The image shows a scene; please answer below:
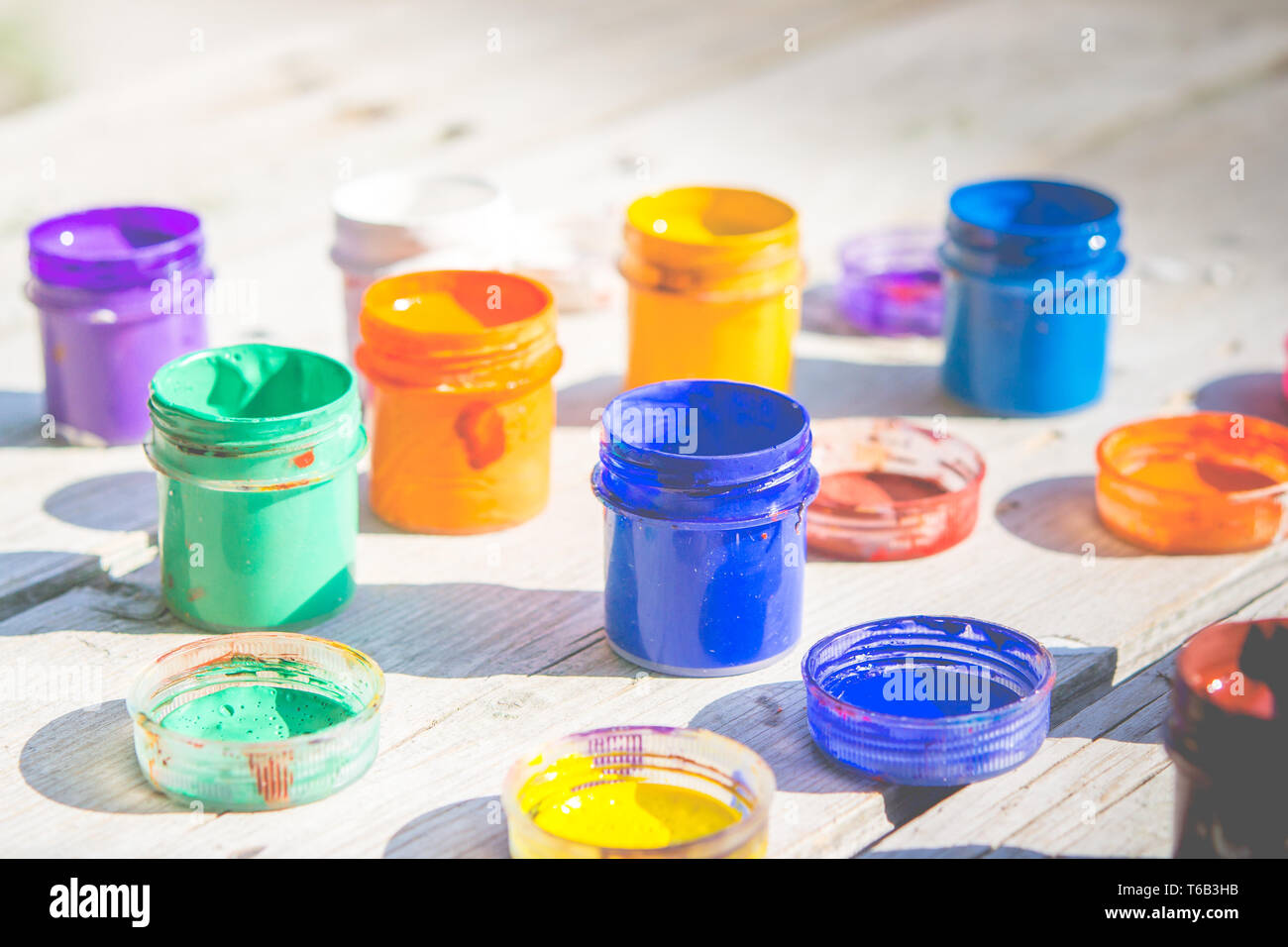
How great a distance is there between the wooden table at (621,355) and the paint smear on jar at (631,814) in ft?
0.26

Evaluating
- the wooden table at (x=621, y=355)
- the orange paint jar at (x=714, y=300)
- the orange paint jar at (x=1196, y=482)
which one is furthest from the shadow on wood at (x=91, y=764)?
the orange paint jar at (x=1196, y=482)

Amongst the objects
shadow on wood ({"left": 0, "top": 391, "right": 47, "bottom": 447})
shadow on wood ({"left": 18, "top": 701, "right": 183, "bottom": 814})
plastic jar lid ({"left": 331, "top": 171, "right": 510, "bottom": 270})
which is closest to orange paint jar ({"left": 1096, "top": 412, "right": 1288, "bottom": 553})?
plastic jar lid ({"left": 331, "top": 171, "right": 510, "bottom": 270})

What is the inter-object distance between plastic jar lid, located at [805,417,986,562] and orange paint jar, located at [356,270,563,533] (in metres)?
0.46

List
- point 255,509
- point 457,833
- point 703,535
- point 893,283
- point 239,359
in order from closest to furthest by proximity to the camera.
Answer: point 457,833
point 703,535
point 255,509
point 239,359
point 893,283

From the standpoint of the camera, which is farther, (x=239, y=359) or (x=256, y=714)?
(x=239, y=359)

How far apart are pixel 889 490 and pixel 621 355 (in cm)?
73

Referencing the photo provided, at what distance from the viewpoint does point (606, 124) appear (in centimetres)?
425

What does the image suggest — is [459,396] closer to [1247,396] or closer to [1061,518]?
[1061,518]

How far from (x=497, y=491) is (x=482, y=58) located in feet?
7.20

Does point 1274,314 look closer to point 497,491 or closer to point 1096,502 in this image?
point 1096,502

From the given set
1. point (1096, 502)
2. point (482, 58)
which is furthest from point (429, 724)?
point (482, 58)

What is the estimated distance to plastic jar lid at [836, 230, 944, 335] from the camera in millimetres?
3416

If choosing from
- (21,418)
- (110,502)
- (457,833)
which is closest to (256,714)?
(457,833)

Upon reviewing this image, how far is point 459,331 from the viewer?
2691mm
